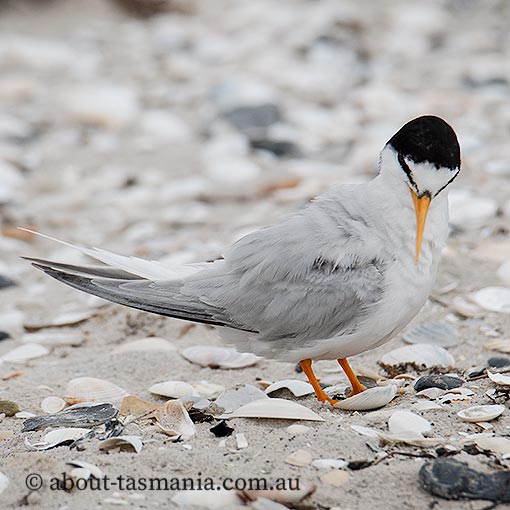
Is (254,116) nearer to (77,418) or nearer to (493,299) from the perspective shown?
(493,299)

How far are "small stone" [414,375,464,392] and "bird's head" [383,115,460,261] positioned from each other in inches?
18.2

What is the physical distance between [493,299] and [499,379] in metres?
1.02

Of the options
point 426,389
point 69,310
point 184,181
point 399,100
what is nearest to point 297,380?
point 426,389

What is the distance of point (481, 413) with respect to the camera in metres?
2.96

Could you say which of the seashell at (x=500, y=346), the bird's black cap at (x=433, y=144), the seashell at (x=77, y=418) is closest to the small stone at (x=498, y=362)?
the seashell at (x=500, y=346)

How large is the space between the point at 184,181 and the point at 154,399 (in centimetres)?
315

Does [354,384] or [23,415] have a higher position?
[354,384]

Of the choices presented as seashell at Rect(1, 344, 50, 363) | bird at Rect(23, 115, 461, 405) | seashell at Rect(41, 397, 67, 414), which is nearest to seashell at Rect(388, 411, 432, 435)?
bird at Rect(23, 115, 461, 405)

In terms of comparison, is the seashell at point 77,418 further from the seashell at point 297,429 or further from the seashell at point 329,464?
the seashell at point 329,464

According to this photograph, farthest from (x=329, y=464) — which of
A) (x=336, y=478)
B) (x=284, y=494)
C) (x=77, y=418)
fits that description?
(x=77, y=418)

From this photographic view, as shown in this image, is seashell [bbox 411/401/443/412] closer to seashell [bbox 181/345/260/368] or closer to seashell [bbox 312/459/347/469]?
seashell [bbox 312/459/347/469]

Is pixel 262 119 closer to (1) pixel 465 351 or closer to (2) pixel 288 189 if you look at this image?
(2) pixel 288 189

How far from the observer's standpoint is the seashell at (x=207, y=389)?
3553mm

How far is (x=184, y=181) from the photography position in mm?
6480
